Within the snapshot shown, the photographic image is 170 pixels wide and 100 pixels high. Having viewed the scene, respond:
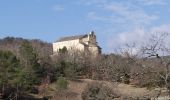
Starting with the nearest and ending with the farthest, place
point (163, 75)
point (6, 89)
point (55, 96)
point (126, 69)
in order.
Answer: point (163, 75) < point (126, 69) < point (6, 89) < point (55, 96)

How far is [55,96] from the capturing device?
60.8 meters

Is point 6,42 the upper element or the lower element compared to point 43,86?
upper

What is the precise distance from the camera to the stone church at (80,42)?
10249 cm

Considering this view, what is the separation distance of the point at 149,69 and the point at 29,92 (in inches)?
1984

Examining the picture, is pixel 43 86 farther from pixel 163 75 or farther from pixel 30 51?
pixel 163 75

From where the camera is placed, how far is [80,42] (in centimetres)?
10450

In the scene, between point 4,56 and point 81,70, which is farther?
point 81,70

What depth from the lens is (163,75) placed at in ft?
37.2

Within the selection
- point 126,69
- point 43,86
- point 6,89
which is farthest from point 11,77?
point 126,69

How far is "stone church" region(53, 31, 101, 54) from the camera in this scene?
336ft

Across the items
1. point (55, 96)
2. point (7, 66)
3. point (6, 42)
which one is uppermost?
point (6, 42)

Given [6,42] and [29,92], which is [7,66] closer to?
[29,92]

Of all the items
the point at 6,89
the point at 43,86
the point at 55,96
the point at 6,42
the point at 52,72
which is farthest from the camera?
the point at 6,42

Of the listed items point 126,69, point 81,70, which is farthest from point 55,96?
point 126,69
